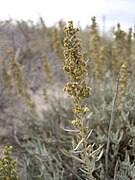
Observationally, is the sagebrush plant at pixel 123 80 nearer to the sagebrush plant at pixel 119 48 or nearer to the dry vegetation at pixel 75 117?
the dry vegetation at pixel 75 117

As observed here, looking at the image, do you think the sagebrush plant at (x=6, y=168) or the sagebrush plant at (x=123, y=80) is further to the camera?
the sagebrush plant at (x=123, y=80)

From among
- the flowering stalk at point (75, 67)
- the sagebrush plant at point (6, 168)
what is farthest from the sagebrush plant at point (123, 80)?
the sagebrush plant at point (6, 168)

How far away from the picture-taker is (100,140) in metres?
2.11

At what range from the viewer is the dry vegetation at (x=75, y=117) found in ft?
4.55

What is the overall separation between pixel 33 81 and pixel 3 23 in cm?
96

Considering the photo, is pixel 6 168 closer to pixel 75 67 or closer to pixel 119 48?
pixel 75 67

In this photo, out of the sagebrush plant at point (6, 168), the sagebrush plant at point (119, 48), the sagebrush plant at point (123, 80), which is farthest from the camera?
the sagebrush plant at point (119, 48)

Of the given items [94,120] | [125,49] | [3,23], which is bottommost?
[94,120]

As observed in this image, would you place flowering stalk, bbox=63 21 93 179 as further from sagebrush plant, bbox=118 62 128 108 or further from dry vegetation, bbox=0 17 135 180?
sagebrush plant, bbox=118 62 128 108

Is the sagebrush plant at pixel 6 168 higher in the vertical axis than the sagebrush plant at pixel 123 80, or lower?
lower

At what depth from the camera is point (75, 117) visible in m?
2.48

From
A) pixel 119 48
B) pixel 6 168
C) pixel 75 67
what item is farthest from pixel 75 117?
pixel 75 67

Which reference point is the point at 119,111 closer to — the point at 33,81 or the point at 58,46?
the point at 58,46

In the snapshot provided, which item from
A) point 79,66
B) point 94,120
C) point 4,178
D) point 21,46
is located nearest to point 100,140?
point 94,120
